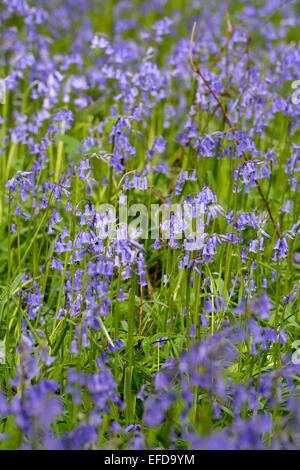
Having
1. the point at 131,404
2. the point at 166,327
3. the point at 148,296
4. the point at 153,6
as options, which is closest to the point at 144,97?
the point at 148,296

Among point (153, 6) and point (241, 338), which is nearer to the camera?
point (241, 338)

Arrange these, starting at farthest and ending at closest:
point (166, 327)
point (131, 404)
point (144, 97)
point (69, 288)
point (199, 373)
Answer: point (144, 97)
point (166, 327)
point (69, 288)
point (131, 404)
point (199, 373)

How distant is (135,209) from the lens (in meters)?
4.18

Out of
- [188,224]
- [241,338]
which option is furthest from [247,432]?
[188,224]

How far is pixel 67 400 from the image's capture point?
2.93m

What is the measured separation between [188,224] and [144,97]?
1778 millimetres

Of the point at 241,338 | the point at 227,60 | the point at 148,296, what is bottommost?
the point at 241,338

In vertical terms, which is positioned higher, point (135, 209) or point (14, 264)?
point (135, 209)

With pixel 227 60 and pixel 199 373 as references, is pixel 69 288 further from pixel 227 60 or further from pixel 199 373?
pixel 227 60

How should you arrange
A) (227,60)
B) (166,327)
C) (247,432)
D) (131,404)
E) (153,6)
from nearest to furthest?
1. (247,432)
2. (131,404)
3. (166,327)
4. (227,60)
5. (153,6)

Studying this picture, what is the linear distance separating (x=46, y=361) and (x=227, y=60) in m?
Result: 3.78

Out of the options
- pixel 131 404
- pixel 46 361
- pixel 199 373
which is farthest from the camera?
pixel 131 404

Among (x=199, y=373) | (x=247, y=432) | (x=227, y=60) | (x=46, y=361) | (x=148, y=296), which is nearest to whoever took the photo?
(x=247, y=432)

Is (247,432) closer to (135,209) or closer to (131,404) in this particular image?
(131,404)
